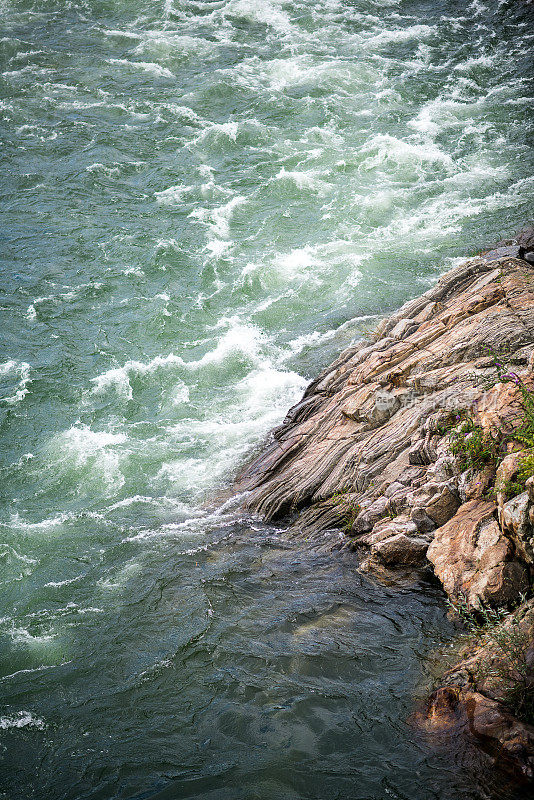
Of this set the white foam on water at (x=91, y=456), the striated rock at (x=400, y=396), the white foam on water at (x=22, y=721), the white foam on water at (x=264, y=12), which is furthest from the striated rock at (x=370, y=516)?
the white foam on water at (x=264, y=12)

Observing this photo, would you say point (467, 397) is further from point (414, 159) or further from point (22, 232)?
point (22, 232)

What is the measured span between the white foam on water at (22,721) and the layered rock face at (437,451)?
4.38 metres

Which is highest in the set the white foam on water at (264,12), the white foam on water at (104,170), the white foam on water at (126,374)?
the white foam on water at (264,12)

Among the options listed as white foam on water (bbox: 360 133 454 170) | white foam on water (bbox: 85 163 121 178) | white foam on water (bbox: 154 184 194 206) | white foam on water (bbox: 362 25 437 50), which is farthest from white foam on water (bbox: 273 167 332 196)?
white foam on water (bbox: 362 25 437 50)

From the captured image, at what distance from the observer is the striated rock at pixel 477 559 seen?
762cm

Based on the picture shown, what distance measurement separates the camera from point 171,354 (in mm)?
16172

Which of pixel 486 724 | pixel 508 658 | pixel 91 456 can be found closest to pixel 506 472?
pixel 508 658

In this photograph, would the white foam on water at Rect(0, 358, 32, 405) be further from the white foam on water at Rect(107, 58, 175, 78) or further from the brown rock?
the white foam on water at Rect(107, 58, 175, 78)

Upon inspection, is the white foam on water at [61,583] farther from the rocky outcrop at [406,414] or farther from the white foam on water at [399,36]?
the white foam on water at [399,36]

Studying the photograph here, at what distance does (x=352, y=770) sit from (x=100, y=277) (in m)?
14.3

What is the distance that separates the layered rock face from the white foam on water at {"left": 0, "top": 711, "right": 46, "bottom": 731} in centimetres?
438

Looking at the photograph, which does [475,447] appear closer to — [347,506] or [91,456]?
[347,506]

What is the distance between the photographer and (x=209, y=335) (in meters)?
16.5

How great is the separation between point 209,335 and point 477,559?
388 inches
